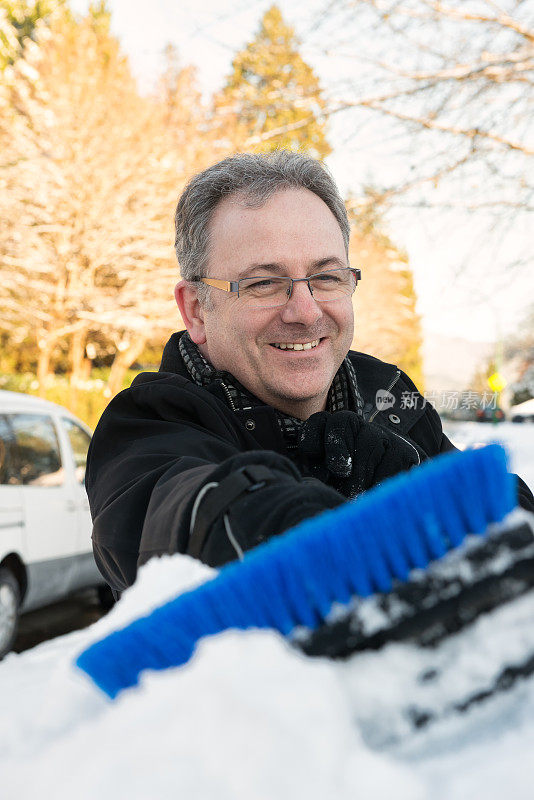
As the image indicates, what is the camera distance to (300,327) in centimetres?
204

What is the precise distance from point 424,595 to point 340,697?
0.11 meters

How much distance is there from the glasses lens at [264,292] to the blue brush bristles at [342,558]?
1417mm

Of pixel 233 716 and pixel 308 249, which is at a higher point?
pixel 308 249

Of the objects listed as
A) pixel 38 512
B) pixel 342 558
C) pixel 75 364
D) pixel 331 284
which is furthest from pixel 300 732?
pixel 75 364

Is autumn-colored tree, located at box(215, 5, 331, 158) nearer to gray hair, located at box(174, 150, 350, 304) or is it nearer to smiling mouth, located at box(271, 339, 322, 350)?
gray hair, located at box(174, 150, 350, 304)

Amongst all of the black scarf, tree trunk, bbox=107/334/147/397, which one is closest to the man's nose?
the black scarf

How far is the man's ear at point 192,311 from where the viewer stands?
2.23 metres

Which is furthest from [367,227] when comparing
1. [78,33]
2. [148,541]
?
[78,33]

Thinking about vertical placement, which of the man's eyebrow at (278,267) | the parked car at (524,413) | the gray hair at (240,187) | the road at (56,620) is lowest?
the parked car at (524,413)

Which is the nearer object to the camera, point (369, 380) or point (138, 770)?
point (138, 770)

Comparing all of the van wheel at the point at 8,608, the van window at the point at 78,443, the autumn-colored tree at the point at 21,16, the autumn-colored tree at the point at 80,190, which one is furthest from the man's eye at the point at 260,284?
the autumn-colored tree at the point at 21,16

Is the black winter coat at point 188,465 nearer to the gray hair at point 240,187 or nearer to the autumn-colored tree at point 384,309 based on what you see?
the gray hair at point 240,187

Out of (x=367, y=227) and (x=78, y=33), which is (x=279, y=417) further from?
(x=78, y=33)

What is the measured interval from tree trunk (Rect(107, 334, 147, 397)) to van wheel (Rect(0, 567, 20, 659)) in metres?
15.1
